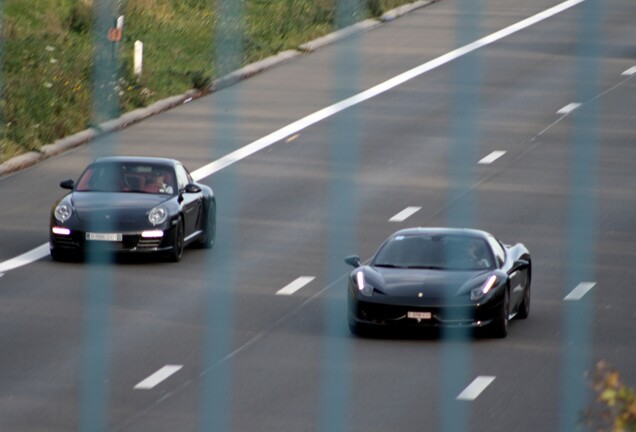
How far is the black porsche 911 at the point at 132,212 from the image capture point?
22.9 m

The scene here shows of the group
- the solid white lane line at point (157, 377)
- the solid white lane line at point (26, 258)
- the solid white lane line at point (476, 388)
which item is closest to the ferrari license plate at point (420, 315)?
the solid white lane line at point (476, 388)

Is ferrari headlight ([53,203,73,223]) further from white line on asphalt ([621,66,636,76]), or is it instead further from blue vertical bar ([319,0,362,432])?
white line on asphalt ([621,66,636,76])

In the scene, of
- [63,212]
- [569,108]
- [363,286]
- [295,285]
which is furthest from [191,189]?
[569,108]

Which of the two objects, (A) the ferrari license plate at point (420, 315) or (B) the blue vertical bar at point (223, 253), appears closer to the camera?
(B) the blue vertical bar at point (223, 253)

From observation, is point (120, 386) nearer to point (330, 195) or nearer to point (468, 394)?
point (468, 394)

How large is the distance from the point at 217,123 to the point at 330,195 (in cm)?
616

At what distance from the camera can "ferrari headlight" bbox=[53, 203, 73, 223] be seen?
23.0 m

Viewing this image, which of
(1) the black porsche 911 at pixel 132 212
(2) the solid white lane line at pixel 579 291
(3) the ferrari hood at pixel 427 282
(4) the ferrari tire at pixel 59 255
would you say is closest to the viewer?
(3) the ferrari hood at pixel 427 282

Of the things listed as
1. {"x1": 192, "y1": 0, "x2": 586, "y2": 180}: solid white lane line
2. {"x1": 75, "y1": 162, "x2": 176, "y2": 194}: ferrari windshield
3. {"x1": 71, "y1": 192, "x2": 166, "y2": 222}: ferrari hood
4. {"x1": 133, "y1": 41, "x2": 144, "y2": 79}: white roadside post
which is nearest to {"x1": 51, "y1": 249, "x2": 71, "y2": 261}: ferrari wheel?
{"x1": 71, "y1": 192, "x2": 166, "y2": 222}: ferrari hood

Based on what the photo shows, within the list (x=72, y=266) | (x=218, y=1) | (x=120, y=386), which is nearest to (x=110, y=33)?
(x=218, y=1)

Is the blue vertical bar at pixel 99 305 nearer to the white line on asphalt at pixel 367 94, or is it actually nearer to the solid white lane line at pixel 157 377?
the solid white lane line at pixel 157 377

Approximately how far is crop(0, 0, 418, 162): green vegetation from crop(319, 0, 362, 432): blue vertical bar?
4.81ft

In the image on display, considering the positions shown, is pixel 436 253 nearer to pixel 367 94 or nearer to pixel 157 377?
pixel 157 377

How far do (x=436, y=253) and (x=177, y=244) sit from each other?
492 centimetres
